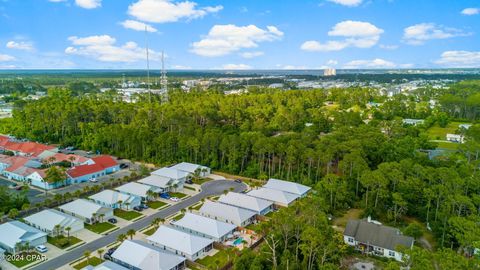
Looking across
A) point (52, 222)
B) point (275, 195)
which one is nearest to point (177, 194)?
point (275, 195)

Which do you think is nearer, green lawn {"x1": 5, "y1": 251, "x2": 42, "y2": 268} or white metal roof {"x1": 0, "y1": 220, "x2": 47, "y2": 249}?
green lawn {"x1": 5, "y1": 251, "x2": 42, "y2": 268}

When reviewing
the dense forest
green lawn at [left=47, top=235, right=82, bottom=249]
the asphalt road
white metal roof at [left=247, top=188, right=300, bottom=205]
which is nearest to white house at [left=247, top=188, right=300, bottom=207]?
white metal roof at [left=247, top=188, right=300, bottom=205]

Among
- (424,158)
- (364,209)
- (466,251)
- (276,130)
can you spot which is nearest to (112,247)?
(364,209)

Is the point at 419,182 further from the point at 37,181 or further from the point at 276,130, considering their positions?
the point at 37,181

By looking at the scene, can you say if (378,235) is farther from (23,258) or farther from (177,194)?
(23,258)

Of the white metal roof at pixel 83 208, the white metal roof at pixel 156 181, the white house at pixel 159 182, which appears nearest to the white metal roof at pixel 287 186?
the white house at pixel 159 182

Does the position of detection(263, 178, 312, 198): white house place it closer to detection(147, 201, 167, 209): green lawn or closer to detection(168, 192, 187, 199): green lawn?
detection(168, 192, 187, 199): green lawn
